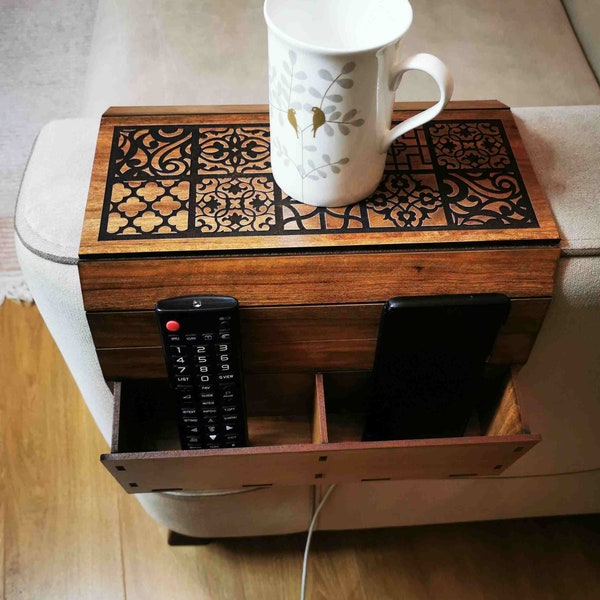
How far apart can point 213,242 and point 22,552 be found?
25.7 inches

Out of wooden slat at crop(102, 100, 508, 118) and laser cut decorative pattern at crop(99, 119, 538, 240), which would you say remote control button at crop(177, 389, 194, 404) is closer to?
laser cut decorative pattern at crop(99, 119, 538, 240)

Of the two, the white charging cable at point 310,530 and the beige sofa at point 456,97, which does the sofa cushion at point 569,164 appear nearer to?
the beige sofa at point 456,97

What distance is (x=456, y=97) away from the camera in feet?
2.61

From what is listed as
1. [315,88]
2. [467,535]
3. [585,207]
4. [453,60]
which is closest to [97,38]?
[453,60]

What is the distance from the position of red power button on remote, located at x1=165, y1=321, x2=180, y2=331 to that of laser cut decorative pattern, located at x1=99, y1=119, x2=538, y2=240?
7 cm

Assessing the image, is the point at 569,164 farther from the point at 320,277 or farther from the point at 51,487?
the point at 51,487

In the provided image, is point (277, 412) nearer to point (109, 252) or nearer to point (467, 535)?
point (109, 252)

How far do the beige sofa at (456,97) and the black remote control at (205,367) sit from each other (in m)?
0.08

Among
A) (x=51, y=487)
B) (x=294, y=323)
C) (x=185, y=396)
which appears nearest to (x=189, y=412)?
(x=185, y=396)

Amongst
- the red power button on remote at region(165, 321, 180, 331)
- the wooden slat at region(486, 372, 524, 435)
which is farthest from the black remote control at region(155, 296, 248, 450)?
the wooden slat at region(486, 372, 524, 435)

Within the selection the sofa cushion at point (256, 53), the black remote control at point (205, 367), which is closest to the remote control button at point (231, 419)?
the black remote control at point (205, 367)

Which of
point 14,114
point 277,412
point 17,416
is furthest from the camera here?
point 14,114

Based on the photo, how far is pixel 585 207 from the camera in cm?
56

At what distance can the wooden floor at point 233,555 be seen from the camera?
906 millimetres
